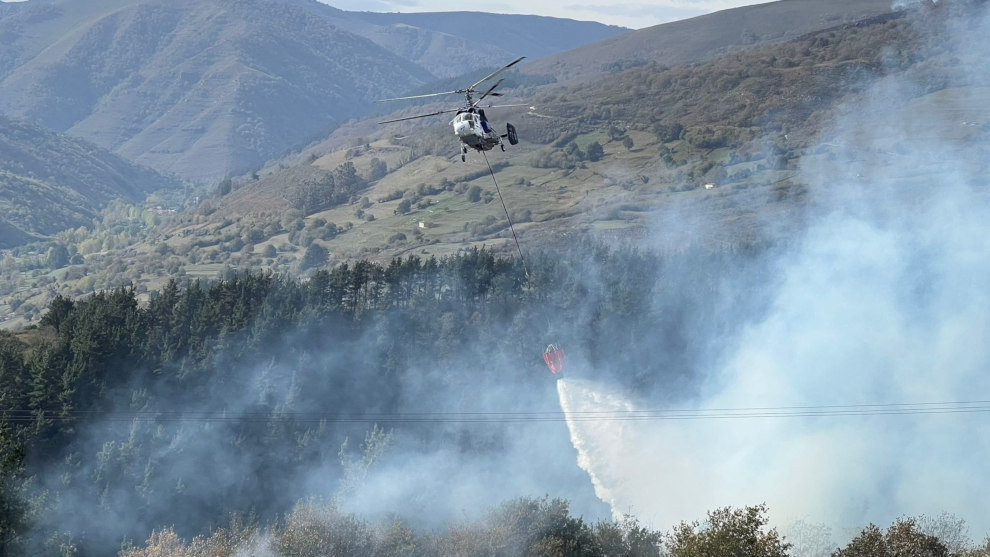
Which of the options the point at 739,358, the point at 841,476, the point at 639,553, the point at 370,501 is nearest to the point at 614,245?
the point at 739,358

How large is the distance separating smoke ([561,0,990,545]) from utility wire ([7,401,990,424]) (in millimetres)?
604

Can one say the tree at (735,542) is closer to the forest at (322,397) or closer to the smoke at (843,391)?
the forest at (322,397)

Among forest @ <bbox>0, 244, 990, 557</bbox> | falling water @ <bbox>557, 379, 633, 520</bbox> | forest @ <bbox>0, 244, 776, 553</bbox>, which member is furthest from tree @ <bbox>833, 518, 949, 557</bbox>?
forest @ <bbox>0, 244, 776, 553</bbox>

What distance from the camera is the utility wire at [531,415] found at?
69062 millimetres

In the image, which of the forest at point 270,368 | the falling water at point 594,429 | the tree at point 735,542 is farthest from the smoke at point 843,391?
the tree at point 735,542

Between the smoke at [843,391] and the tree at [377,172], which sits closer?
the smoke at [843,391]

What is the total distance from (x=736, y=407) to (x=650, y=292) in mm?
17541

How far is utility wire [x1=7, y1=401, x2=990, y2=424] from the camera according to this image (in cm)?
6906

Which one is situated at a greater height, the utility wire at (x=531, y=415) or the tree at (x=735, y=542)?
the tree at (x=735, y=542)

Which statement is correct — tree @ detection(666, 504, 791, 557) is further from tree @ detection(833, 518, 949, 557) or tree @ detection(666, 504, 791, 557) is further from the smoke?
the smoke

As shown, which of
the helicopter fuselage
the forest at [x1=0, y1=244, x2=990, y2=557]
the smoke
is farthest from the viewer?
the smoke

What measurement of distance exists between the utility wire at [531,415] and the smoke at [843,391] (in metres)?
0.60

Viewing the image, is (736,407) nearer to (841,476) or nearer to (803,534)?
(841,476)

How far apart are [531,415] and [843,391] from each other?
90.3 ft
